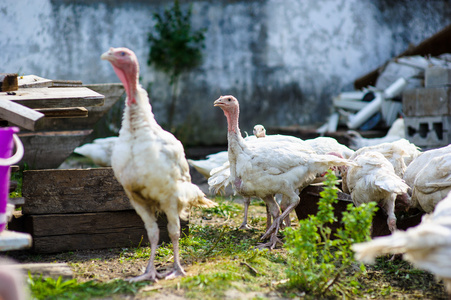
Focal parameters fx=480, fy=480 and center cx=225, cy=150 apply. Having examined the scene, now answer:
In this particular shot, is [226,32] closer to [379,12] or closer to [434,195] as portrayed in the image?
[379,12]

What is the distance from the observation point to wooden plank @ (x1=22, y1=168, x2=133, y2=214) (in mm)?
4668

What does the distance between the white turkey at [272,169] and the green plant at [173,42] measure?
5.97m

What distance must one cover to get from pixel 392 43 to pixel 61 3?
7966mm

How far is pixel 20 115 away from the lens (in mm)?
3494

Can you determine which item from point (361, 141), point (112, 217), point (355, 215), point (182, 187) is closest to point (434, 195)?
point (355, 215)

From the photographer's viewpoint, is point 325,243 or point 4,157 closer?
point 4,157

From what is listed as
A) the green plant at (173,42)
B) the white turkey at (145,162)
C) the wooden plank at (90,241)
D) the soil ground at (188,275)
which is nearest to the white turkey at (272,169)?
the soil ground at (188,275)

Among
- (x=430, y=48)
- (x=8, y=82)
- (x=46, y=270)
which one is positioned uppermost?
(x=430, y=48)

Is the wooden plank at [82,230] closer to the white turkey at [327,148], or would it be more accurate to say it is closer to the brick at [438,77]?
the white turkey at [327,148]

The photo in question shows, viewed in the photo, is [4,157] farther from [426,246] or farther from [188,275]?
[426,246]

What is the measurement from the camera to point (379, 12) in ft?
39.2

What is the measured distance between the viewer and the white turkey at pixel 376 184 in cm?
466

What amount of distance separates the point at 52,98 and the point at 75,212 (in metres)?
1.26

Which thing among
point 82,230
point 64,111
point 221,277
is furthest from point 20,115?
point 221,277
